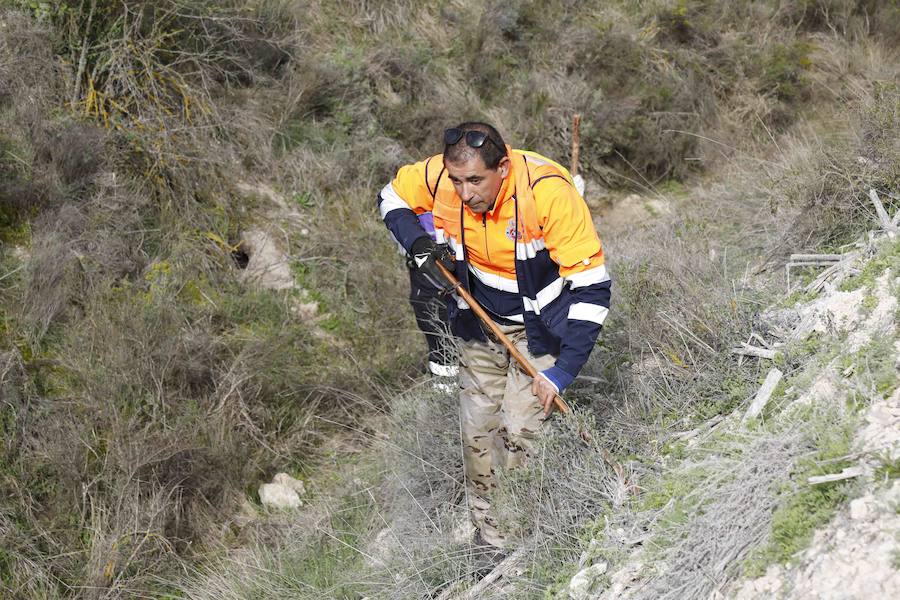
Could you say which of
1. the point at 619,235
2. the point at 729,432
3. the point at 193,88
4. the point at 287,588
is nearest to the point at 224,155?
the point at 193,88

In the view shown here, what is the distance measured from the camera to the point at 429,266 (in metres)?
3.65

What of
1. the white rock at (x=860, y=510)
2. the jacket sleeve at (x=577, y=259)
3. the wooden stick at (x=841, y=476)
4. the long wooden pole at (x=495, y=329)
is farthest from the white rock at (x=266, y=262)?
the white rock at (x=860, y=510)

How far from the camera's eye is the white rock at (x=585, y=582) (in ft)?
9.68

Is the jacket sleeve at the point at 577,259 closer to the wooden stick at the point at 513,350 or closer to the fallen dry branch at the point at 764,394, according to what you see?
the wooden stick at the point at 513,350

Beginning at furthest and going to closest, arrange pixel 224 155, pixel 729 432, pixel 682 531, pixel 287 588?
1. pixel 224 155
2. pixel 287 588
3. pixel 729 432
4. pixel 682 531

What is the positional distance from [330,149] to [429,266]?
13.0 ft

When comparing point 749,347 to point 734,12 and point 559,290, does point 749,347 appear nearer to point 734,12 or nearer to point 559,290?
point 559,290

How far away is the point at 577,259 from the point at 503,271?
0.42 metres

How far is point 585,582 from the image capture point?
9.77ft

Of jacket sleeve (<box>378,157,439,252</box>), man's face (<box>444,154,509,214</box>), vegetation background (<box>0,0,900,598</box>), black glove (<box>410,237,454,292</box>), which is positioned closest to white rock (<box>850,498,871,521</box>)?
vegetation background (<box>0,0,900,598</box>)

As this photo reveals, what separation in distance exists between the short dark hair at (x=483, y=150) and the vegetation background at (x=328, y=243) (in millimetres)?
1269

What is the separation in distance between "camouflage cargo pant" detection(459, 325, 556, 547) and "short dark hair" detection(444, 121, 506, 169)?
80cm

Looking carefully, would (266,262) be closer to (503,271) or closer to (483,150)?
(503,271)

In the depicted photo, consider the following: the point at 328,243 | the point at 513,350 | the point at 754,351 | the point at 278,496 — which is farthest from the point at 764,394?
the point at 328,243
